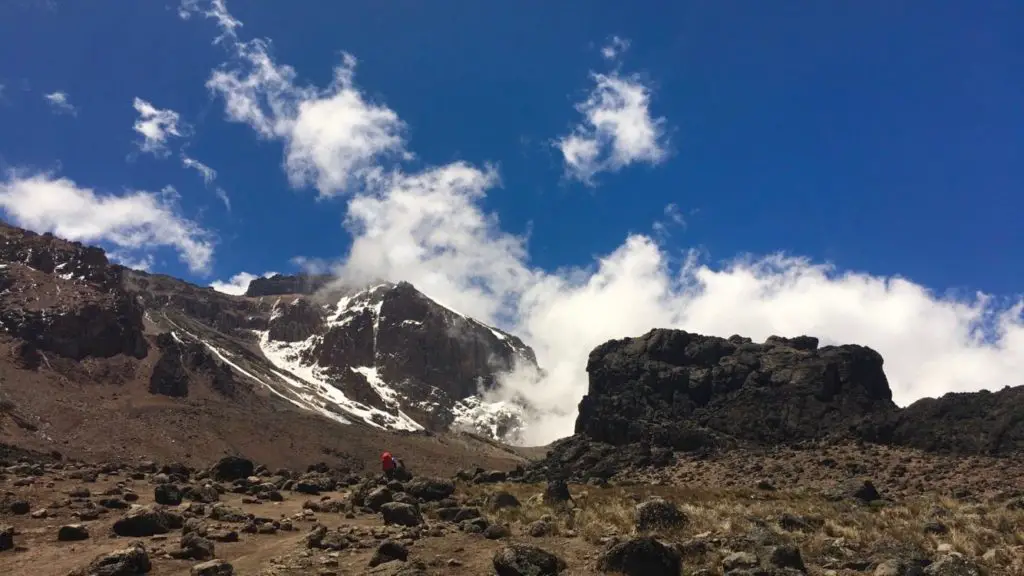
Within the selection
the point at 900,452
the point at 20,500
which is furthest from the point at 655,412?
the point at 20,500

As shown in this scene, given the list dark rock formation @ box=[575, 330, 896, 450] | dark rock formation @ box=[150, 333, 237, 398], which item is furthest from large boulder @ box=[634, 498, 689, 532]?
dark rock formation @ box=[150, 333, 237, 398]

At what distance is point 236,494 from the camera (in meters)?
28.4

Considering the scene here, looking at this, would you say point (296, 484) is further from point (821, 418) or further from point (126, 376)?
point (126, 376)

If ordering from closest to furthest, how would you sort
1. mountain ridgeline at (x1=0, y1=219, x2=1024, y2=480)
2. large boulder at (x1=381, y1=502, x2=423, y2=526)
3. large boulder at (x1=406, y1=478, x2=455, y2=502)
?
large boulder at (x1=381, y1=502, x2=423, y2=526) → large boulder at (x1=406, y1=478, x2=455, y2=502) → mountain ridgeline at (x1=0, y1=219, x2=1024, y2=480)

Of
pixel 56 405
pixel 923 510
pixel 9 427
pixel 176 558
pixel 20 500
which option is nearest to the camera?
pixel 176 558

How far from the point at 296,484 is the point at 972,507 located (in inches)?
1048

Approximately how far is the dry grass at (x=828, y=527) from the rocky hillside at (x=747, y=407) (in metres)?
35.3

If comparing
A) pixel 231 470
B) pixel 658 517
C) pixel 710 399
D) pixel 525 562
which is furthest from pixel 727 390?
pixel 525 562

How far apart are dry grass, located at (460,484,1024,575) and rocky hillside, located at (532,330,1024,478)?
116ft

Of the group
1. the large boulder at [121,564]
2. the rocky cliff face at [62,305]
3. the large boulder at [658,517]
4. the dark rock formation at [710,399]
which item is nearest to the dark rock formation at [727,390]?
the dark rock formation at [710,399]

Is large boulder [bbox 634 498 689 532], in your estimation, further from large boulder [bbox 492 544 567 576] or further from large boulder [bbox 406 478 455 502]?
large boulder [bbox 406 478 455 502]

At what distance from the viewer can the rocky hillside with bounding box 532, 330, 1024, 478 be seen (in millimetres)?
Answer: 59875

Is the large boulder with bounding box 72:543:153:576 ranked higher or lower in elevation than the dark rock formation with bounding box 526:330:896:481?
lower

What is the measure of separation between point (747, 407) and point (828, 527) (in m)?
63.5
